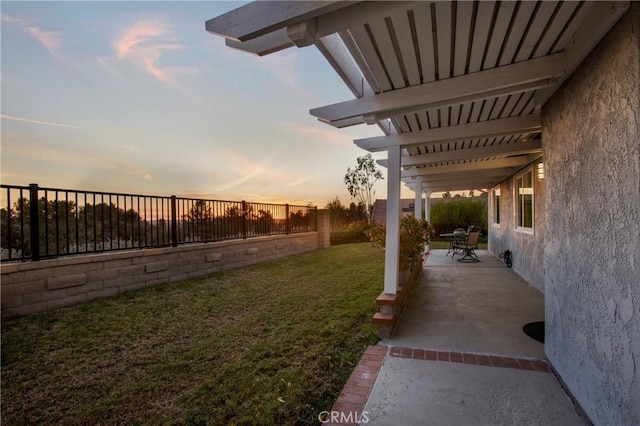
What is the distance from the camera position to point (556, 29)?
214 centimetres

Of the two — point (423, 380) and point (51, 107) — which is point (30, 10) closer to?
point (51, 107)

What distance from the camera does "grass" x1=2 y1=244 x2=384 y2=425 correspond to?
2.25 m

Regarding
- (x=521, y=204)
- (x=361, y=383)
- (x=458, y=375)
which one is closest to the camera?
(x=361, y=383)

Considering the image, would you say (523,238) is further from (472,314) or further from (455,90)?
(455,90)

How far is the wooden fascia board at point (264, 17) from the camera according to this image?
172 centimetres

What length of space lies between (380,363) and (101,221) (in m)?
5.40

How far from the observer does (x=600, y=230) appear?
6.13ft

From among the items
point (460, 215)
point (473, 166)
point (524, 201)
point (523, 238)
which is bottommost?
point (523, 238)

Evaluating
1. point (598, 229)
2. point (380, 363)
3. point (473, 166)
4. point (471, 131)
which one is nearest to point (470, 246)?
point (473, 166)

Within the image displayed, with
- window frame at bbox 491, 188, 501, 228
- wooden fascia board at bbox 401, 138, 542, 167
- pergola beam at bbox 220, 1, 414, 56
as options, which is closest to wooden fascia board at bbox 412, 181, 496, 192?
window frame at bbox 491, 188, 501, 228

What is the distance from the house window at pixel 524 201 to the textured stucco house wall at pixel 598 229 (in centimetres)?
429

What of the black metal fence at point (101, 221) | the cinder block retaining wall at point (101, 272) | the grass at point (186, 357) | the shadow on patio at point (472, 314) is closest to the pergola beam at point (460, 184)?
the shadow on patio at point (472, 314)

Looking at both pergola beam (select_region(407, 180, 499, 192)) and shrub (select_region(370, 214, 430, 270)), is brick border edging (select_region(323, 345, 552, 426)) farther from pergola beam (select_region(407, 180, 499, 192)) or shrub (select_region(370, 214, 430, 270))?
pergola beam (select_region(407, 180, 499, 192))

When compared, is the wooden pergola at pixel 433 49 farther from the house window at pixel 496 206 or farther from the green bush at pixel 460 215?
the green bush at pixel 460 215
